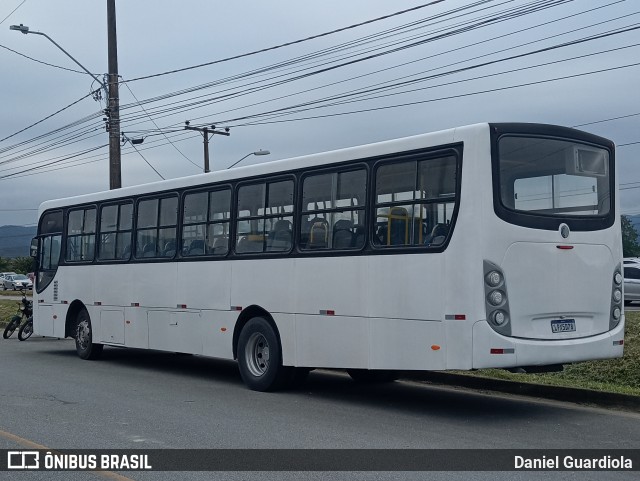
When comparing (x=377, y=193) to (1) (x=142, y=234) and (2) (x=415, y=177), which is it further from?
(1) (x=142, y=234)

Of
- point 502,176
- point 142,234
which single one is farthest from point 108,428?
point 142,234

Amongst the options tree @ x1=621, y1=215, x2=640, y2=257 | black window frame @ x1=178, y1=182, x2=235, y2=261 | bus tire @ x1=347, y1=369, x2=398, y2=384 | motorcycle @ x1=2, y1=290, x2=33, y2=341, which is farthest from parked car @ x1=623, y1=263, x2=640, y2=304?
tree @ x1=621, y1=215, x2=640, y2=257

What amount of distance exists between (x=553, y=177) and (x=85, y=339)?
1031 cm

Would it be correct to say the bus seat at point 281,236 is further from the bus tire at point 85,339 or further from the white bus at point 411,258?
the bus tire at point 85,339

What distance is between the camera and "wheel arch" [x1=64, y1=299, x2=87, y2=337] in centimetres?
1802

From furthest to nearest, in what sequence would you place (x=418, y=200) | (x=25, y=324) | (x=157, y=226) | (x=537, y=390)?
(x=25, y=324) → (x=157, y=226) → (x=537, y=390) → (x=418, y=200)

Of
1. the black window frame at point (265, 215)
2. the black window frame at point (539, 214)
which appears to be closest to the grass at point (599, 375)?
the black window frame at point (539, 214)

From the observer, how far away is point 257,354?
521 inches

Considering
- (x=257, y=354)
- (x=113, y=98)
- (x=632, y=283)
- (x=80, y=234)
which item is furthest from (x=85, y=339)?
(x=632, y=283)

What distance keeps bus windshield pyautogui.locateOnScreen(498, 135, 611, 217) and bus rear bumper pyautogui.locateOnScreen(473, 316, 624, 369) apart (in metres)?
1.45

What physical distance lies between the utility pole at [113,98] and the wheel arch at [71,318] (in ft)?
Result: 21.4

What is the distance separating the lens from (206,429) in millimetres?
9844

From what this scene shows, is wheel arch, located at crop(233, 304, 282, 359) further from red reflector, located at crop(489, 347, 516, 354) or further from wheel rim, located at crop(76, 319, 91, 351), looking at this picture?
wheel rim, located at crop(76, 319, 91, 351)

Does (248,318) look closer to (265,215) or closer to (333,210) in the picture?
(265,215)
